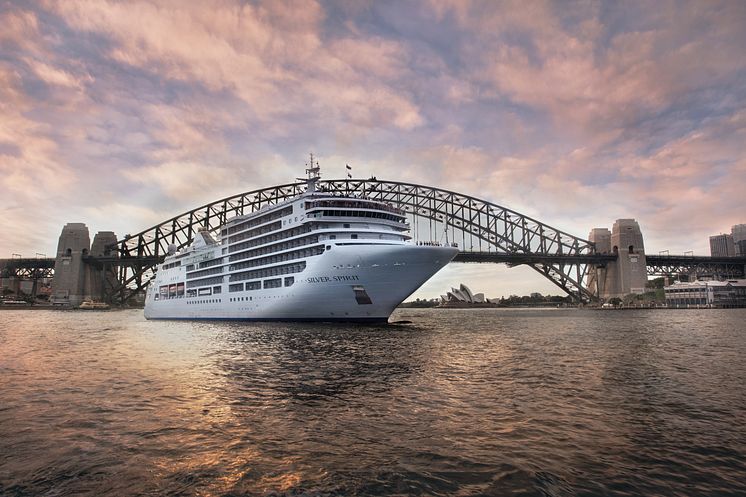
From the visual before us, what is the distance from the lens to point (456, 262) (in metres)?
143

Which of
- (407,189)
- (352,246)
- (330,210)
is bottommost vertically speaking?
(352,246)

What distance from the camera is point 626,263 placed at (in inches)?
6235

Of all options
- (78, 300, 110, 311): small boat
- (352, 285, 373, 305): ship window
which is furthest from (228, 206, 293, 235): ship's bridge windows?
(78, 300, 110, 311): small boat

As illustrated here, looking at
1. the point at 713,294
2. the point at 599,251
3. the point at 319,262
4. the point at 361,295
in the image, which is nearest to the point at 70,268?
the point at 319,262

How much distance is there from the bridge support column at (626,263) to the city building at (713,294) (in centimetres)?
1423

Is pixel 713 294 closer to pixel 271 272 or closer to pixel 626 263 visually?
pixel 626 263

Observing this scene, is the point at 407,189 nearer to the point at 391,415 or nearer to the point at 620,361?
the point at 620,361

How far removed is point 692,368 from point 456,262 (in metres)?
122

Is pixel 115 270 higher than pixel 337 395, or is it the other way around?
pixel 115 270

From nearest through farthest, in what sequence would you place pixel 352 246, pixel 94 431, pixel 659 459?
pixel 659 459 < pixel 94 431 < pixel 352 246

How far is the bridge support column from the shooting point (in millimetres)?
157000

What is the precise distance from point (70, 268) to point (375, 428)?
196 m

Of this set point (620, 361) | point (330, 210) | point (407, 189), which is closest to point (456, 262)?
point (407, 189)

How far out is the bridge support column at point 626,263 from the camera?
515ft
